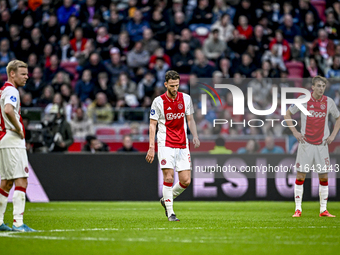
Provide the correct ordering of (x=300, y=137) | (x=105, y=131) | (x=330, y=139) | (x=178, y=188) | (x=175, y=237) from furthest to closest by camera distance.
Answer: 1. (x=105, y=131)
2. (x=300, y=137)
3. (x=330, y=139)
4. (x=178, y=188)
5. (x=175, y=237)

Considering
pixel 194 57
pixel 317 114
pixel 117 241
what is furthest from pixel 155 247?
pixel 194 57

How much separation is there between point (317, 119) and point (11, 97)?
5471 millimetres

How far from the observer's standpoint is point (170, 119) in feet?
27.9

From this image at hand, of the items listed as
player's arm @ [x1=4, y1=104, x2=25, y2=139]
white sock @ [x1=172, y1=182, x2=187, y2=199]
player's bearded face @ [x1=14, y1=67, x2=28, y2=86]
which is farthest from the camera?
white sock @ [x1=172, y1=182, x2=187, y2=199]

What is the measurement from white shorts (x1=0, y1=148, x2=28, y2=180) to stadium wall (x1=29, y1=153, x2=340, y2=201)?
716 cm

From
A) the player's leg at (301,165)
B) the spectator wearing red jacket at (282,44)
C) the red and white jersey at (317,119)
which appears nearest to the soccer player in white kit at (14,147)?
the player's leg at (301,165)

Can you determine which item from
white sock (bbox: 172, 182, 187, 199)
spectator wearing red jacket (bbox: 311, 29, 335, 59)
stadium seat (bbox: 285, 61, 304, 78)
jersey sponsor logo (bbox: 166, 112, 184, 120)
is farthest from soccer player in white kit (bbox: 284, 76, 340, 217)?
spectator wearing red jacket (bbox: 311, 29, 335, 59)

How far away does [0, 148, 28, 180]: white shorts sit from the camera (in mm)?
6543

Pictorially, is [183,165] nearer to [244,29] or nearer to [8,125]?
[8,125]

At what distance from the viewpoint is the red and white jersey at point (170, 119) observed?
333 inches

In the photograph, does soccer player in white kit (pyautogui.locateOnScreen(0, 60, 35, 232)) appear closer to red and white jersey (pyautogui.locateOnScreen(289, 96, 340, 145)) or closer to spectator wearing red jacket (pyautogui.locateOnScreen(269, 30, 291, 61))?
red and white jersey (pyautogui.locateOnScreen(289, 96, 340, 145))

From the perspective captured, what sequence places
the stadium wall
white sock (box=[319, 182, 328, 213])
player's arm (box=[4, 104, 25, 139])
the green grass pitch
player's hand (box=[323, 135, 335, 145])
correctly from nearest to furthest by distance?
the green grass pitch, player's arm (box=[4, 104, 25, 139]), player's hand (box=[323, 135, 335, 145]), white sock (box=[319, 182, 328, 213]), the stadium wall

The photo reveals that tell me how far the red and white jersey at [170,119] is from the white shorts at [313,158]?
2.26 metres

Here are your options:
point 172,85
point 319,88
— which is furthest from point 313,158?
point 172,85
